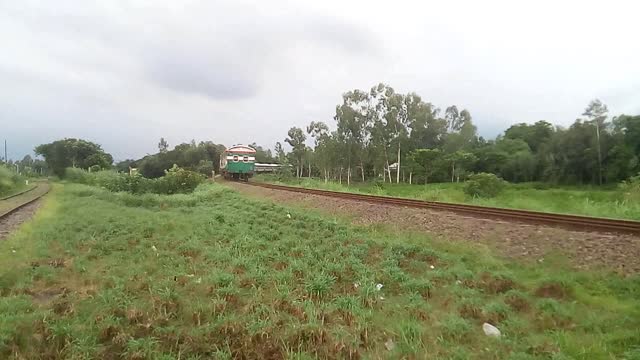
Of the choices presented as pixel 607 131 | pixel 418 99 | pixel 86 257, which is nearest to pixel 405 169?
pixel 418 99

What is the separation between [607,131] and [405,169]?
794 inches

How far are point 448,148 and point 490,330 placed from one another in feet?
184

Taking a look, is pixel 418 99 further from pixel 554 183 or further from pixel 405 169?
pixel 554 183

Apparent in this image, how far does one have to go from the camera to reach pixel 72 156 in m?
69.5

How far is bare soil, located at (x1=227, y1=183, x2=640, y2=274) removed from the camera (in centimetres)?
723

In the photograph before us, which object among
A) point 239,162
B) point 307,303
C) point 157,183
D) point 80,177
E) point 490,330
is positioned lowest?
point 490,330

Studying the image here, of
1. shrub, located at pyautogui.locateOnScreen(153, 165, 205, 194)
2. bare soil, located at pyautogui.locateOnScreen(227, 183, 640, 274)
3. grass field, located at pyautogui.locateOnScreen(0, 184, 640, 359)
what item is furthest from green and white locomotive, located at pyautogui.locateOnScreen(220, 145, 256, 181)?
grass field, located at pyautogui.locateOnScreen(0, 184, 640, 359)

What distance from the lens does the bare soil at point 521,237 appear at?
723 centimetres

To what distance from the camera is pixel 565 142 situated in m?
44.1

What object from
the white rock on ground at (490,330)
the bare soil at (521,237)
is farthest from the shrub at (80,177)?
the white rock on ground at (490,330)

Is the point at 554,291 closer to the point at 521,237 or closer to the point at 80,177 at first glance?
the point at 521,237

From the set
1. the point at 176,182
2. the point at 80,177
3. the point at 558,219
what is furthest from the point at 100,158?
the point at 558,219

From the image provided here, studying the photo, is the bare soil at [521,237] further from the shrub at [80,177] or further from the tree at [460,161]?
the tree at [460,161]

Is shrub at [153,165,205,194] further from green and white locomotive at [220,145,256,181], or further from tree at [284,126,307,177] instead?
tree at [284,126,307,177]
